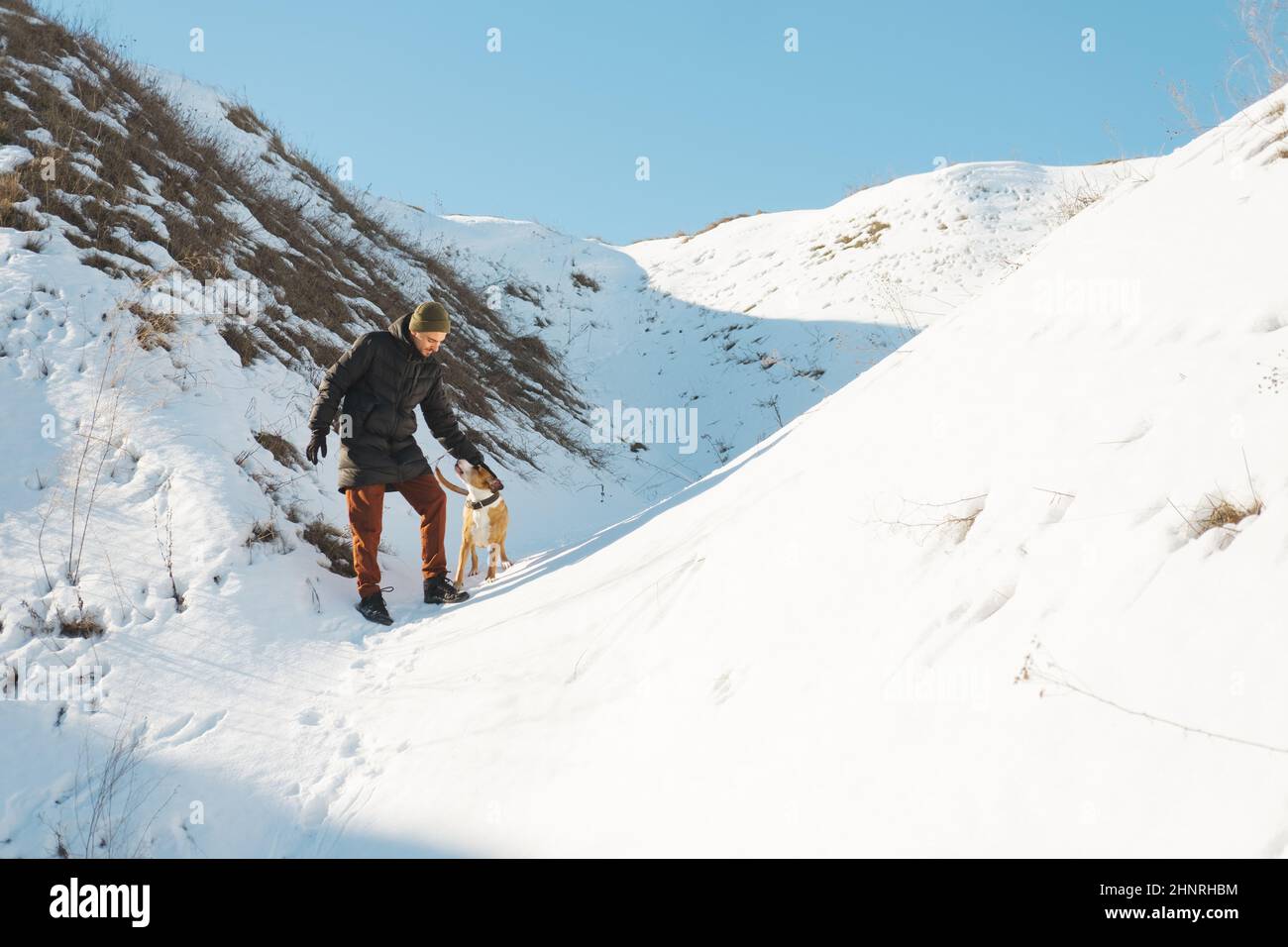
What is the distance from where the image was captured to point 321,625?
16.9 ft

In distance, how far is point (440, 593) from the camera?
5.92 m

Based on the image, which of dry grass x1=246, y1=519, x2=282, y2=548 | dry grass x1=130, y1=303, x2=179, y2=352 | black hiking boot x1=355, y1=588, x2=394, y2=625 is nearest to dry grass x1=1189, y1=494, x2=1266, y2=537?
black hiking boot x1=355, y1=588, x2=394, y2=625

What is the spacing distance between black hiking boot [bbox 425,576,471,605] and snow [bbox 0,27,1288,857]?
209 millimetres

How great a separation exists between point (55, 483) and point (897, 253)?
15.8m

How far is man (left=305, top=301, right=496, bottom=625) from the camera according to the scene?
5469 millimetres

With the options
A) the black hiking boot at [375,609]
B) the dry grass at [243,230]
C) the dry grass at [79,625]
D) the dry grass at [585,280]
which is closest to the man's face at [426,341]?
the black hiking boot at [375,609]

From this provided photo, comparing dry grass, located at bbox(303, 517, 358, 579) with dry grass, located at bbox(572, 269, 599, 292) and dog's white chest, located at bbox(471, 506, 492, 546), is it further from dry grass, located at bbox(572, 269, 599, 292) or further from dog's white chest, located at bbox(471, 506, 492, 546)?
dry grass, located at bbox(572, 269, 599, 292)

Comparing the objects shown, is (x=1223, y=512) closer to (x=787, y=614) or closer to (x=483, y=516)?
(x=787, y=614)

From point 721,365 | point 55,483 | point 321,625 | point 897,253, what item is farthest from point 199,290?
point 897,253

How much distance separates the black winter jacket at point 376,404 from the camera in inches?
214

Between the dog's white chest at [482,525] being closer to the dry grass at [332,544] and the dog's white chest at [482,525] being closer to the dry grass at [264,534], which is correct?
the dry grass at [332,544]

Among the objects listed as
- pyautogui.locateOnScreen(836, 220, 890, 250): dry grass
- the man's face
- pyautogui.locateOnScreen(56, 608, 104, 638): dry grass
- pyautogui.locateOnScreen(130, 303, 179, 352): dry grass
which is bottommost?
pyautogui.locateOnScreen(56, 608, 104, 638): dry grass
